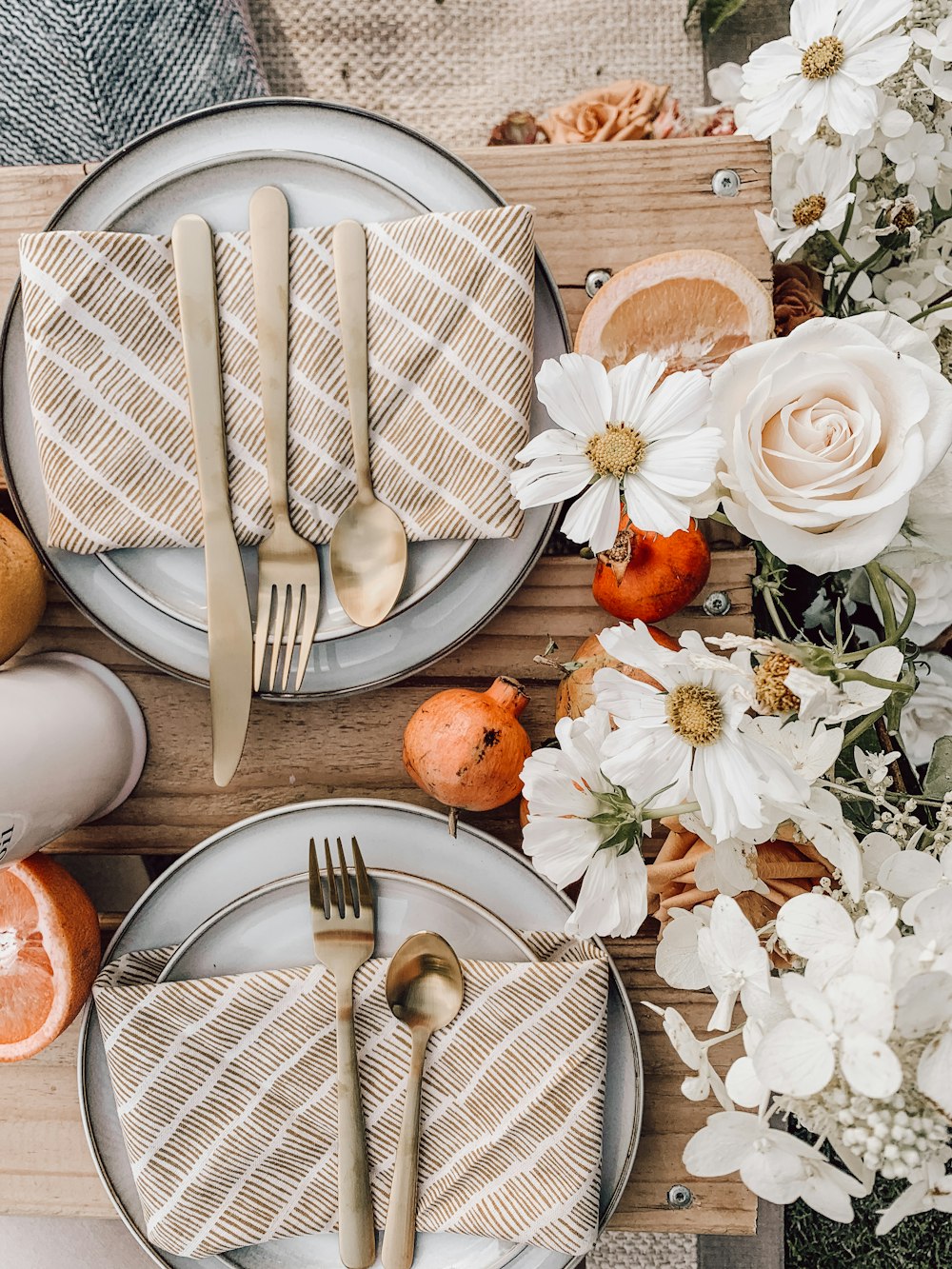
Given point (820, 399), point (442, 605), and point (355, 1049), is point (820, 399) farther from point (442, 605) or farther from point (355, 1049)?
point (355, 1049)

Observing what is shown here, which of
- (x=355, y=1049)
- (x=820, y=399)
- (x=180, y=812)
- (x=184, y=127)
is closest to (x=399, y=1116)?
(x=355, y=1049)

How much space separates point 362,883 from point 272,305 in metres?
0.35

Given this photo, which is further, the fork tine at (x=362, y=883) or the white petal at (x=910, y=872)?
the fork tine at (x=362, y=883)

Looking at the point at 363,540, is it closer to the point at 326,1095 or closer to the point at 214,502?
the point at 214,502

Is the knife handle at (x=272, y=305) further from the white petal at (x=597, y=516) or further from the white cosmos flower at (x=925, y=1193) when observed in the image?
the white cosmos flower at (x=925, y=1193)

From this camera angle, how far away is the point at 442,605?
55 cm

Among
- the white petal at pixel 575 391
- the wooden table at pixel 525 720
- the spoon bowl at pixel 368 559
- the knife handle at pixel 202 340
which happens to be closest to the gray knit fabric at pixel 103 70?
the wooden table at pixel 525 720

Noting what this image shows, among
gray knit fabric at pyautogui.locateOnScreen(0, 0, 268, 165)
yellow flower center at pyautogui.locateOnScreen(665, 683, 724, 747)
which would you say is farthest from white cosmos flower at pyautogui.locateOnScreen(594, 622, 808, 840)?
gray knit fabric at pyautogui.locateOnScreen(0, 0, 268, 165)

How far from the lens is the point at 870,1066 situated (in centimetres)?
29

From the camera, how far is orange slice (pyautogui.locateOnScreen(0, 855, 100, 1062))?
0.54 metres

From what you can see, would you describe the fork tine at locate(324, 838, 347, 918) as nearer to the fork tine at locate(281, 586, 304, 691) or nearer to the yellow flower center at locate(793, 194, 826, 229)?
the fork tine at locate(281, 586, 304, 691)

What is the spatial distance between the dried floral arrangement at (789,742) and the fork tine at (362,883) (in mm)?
179

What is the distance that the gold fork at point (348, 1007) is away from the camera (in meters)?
0.55

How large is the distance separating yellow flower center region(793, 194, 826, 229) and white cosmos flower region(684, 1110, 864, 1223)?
0.47 m
